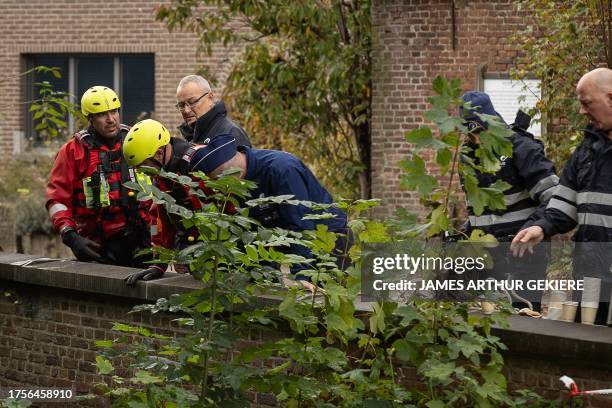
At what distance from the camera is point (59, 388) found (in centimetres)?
880

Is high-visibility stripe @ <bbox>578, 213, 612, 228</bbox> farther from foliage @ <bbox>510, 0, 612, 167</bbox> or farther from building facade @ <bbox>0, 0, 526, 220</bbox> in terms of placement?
building facade @ <bbox>0, 0, 526, 220</bbox>

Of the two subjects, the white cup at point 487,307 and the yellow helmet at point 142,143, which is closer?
the white cup at point 487,307

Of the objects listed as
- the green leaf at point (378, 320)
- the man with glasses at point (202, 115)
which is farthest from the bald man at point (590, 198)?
the man with glasses at point (202, 115)

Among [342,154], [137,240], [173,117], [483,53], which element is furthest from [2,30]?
[137,240]

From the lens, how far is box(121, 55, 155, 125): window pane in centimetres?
2259

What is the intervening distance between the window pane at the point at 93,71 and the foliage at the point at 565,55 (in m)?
11.0

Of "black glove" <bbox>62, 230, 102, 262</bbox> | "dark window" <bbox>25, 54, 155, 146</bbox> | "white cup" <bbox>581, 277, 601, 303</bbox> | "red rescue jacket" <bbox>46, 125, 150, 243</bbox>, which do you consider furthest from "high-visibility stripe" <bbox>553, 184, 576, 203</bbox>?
"dark window" <bbox>25, 54, 155, 146</bbox>

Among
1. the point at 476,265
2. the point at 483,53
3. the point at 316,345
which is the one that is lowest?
the point at 316,345

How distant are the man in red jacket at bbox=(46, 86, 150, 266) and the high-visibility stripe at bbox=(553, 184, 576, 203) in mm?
3259

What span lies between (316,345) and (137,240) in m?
3.09

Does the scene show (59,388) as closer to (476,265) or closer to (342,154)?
(476,265)

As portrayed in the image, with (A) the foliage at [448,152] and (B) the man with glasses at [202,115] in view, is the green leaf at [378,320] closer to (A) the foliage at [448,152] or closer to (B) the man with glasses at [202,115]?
(A) the foliage at [448,152]

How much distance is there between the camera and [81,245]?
879cm

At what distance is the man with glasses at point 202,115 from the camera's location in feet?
27.4
